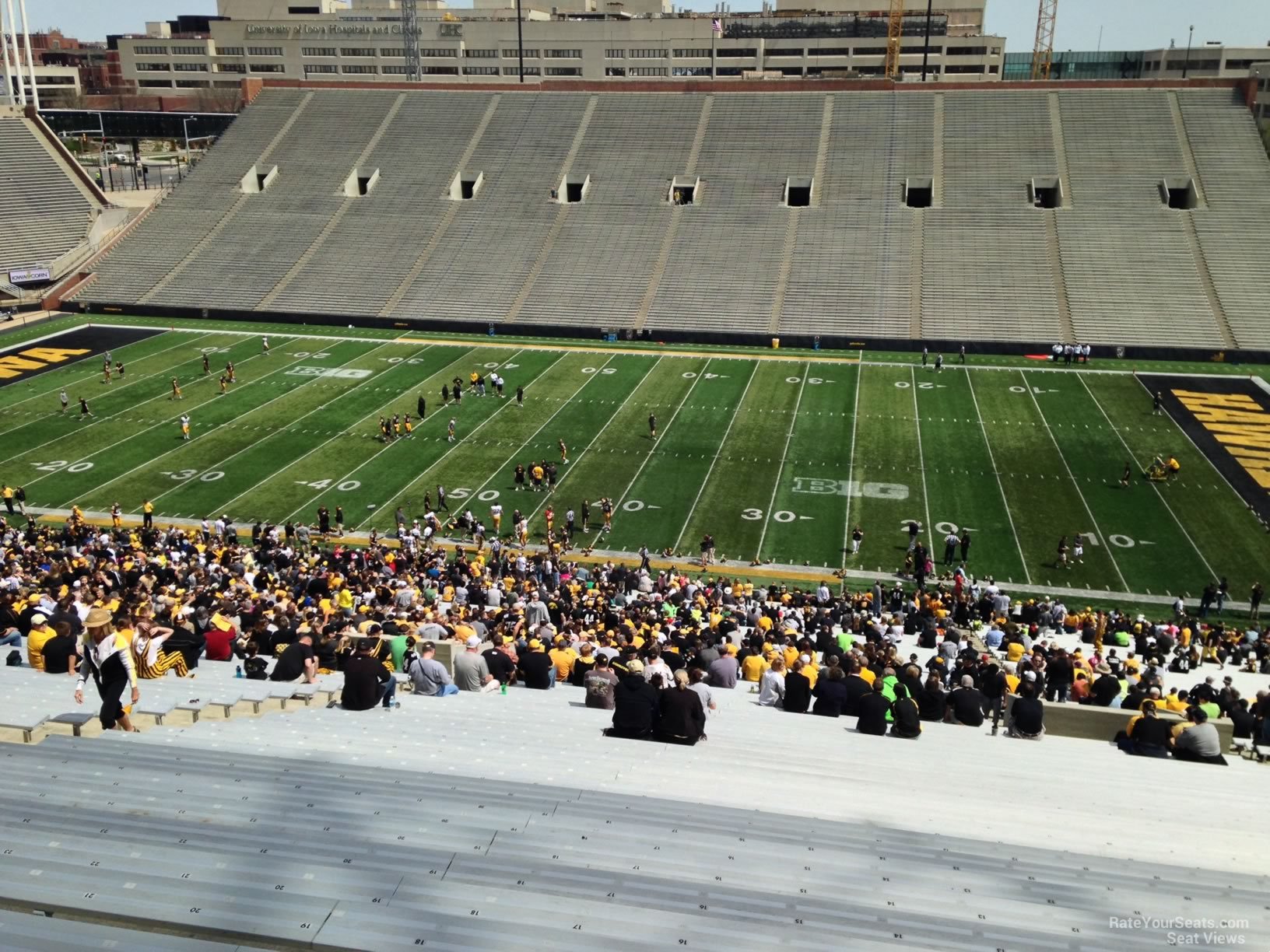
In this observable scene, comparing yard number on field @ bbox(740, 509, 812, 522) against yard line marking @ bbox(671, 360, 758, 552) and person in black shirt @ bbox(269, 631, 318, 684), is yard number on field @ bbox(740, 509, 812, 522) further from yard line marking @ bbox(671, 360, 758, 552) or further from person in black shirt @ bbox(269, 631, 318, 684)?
person in black shirt @ bbox(269, 631, 318, 684)

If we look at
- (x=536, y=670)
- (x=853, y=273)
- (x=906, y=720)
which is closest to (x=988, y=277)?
(x=853, y=273)

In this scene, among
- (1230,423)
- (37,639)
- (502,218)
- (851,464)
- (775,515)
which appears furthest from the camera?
(502,218)

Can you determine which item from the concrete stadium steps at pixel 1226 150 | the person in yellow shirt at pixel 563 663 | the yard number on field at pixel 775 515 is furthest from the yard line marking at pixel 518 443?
the concrete stadium steps at pixel 1226 150

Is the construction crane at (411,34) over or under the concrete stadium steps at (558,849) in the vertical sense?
over

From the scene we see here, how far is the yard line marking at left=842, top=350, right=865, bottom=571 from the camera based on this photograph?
27.4 m

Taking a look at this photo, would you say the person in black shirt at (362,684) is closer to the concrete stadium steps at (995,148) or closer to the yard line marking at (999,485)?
the yard line marking at (999,485)

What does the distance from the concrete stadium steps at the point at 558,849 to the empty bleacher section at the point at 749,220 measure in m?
39.6

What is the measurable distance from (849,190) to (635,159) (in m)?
12.3

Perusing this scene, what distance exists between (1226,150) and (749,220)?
24496 mm

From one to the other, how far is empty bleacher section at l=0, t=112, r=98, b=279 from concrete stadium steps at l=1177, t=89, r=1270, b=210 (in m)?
59.3

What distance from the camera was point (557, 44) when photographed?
113m

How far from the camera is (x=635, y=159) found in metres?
60.1

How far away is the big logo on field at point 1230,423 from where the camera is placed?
30828 mm

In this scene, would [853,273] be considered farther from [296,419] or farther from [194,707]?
[194,707]
